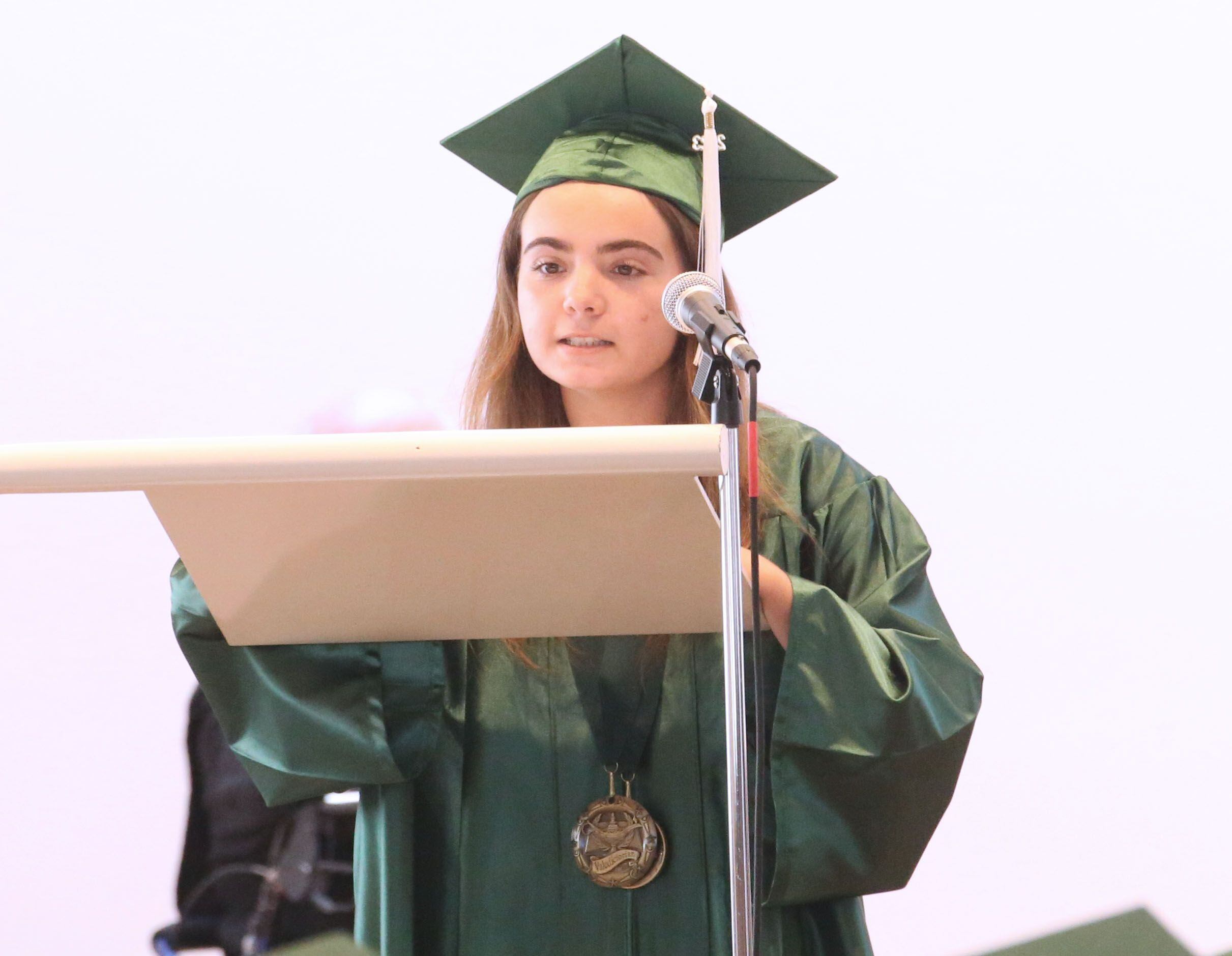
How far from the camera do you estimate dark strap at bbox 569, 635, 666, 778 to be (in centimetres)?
204

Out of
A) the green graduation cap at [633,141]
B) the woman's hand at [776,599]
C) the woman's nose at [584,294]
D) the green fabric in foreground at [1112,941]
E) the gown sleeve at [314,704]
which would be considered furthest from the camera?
the green graduation cap at [633,141]

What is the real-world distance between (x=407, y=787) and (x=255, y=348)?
174 cm

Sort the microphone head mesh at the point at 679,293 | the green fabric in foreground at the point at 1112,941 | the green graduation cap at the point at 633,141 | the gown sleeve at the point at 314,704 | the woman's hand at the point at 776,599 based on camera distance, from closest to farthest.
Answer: the green fabric in foreground at the point at 1112,941
the microphone head mesh at the point at 679,293
the woman's hand at the point at 776,599
the gown sleeve at the point at 314,704
the green graduation cap at the point at 633,141

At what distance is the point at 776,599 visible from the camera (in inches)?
72.7

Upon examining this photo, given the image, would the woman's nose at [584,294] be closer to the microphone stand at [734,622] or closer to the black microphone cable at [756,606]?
the black microphone cable at [756,606]

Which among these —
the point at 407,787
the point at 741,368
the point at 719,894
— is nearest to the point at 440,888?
the point at 407,787

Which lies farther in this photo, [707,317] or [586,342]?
[586,342]

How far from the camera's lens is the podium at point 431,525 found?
1.37m

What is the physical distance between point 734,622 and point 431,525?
320 millimetres

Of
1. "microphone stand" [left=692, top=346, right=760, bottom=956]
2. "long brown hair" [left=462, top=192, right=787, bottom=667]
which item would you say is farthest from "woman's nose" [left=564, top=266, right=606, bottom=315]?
"microphone stand" [left=692, top=346, right=760, bottom=956]

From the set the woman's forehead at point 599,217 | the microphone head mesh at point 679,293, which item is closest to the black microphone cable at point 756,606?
the microphone head mesh at point 679,293

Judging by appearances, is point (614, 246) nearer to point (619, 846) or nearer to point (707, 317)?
point (707, 317)

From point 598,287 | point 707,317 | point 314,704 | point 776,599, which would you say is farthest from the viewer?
point 598,287

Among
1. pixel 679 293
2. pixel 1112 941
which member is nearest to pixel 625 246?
pixel 679 293
